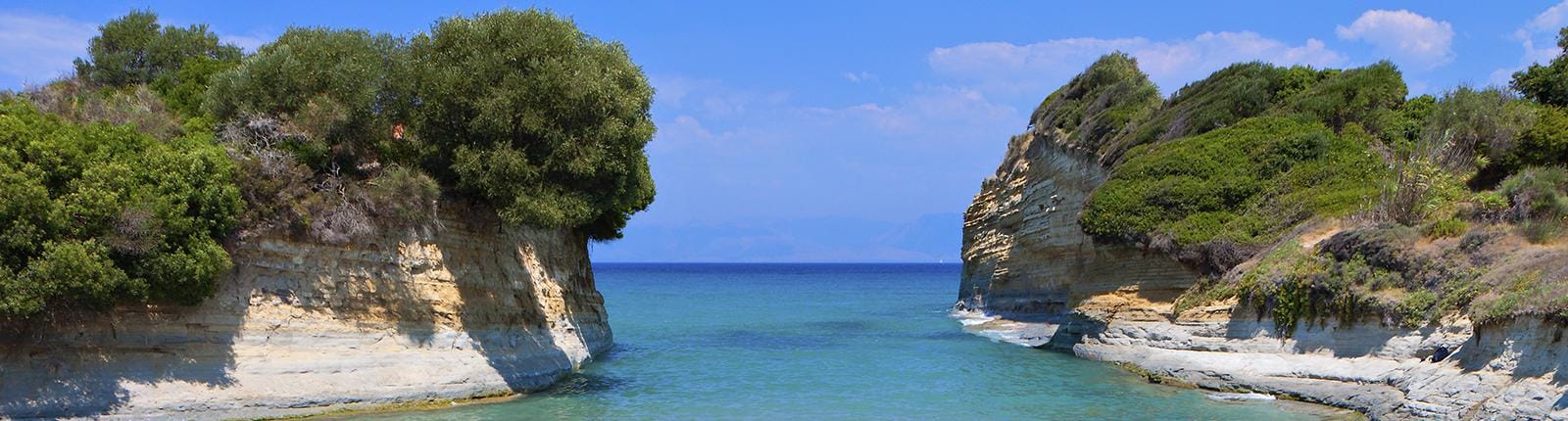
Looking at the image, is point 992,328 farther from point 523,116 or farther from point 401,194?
point 401,194

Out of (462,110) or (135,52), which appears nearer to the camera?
(462,110)

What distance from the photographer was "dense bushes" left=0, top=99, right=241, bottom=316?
16.2m

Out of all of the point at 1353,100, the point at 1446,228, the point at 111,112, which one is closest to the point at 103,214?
the point at 111,112

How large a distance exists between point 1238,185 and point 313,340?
25.9 m

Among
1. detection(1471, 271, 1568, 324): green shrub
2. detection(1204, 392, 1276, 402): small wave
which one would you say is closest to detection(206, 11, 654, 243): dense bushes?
detection(1204, 392, 1276, 402): small wave

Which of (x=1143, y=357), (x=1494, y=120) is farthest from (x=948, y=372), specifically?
(x=1494, y=120)

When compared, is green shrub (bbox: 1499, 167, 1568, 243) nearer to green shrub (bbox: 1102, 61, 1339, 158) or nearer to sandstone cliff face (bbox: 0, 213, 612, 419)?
green shrub (bbox: 1102, 61, 1339, 158)

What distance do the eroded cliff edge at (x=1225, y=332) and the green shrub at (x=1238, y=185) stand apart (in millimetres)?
997

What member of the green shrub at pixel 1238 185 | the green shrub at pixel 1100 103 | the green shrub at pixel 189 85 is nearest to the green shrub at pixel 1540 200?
the green shrub at pixel 1238 185

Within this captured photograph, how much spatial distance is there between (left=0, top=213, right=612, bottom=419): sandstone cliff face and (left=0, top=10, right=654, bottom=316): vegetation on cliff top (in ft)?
2.40

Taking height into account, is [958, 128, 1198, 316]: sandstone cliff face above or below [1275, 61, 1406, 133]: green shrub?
below

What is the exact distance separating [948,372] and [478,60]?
15.0m

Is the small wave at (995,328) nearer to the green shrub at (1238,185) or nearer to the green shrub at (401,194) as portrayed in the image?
the green shrub at (1238,185)

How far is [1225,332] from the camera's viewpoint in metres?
26.2
